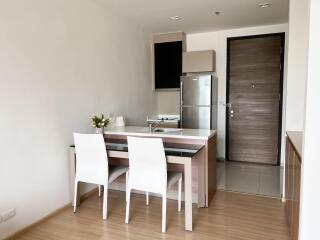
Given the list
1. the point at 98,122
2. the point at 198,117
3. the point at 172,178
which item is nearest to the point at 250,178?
the point at 198,117

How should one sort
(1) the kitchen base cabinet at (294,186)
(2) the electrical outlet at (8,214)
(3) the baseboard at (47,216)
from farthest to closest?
(3) the baseboard at (47,216) → (2) the electrical outlet at (8,214) → (1) the kitchen base cabinet at (294,186)

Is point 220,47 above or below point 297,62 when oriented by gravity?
above

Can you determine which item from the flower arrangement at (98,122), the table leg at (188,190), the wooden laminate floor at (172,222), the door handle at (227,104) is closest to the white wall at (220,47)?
the door handle at (227,104)

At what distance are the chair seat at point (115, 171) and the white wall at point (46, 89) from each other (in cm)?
57

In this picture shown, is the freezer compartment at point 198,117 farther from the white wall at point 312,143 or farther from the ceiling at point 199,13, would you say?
the white wall at point 312,143

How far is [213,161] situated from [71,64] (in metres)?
2.13

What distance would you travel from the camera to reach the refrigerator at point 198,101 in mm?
4355

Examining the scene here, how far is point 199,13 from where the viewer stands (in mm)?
3760

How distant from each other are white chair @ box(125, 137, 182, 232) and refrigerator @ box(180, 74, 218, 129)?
2050mm

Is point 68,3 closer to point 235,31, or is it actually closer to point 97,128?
point 97,128

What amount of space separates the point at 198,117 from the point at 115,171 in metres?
2.14

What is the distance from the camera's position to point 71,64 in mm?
2932

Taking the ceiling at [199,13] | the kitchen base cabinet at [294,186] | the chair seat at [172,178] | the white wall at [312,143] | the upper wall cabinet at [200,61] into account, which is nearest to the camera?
the white wall at [312,143]

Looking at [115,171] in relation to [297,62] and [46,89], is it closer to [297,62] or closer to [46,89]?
[46,89]
